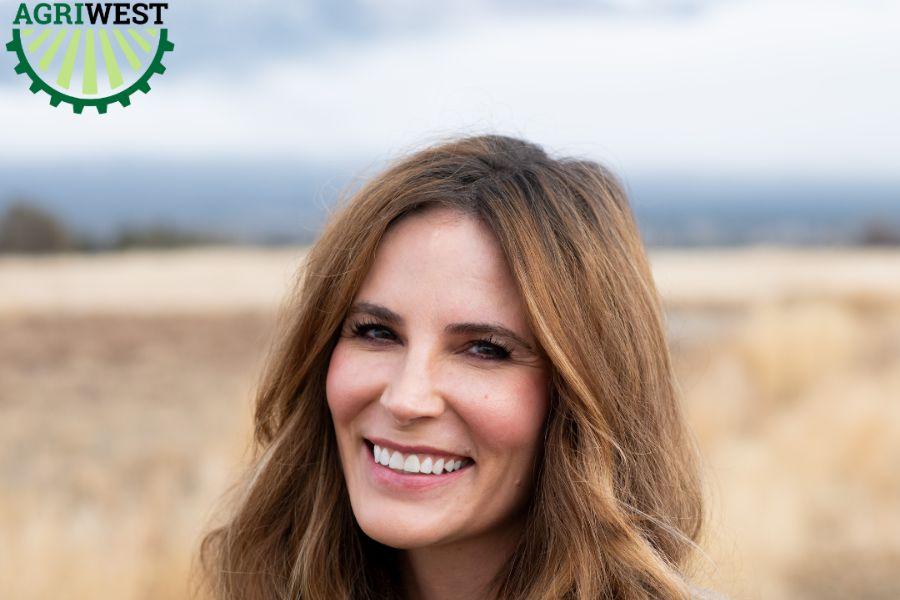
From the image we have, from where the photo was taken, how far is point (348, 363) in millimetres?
2586

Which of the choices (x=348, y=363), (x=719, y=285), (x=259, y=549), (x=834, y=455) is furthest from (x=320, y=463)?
(x=719, y=285)

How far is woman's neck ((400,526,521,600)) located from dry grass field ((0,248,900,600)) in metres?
0.53

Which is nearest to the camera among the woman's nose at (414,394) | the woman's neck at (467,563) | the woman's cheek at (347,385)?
the woman's nose at (414,394)

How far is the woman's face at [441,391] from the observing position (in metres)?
2.44

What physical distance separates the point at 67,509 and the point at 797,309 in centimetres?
928

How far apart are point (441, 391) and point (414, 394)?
0.07 meters

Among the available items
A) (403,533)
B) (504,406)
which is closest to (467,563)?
(403,533)

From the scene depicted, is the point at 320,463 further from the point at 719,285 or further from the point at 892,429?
the point at 719,285

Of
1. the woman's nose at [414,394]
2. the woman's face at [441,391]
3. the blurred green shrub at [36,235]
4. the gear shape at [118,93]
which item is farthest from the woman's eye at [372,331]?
→ the blurred green shrub at [36,235]

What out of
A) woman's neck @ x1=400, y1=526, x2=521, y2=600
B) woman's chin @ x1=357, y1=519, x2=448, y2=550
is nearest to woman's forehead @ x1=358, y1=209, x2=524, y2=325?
woman's chin @ x1=357, y1=519, x2=448, y2=550

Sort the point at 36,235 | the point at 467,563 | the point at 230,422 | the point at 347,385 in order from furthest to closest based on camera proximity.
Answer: the point at 36,235, the point at 230,422, the point at 467,563, the point at 347,385

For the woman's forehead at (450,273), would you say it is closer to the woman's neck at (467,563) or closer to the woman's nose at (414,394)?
the woman's nose at (414,394)

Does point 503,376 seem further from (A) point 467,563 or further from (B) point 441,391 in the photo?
(A) point 467,563

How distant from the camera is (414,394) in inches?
94.3
